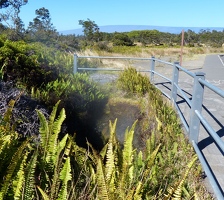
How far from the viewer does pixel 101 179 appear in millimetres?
1719

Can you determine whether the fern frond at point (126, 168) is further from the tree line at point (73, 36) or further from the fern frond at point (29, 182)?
the tree line at point (73, 36)

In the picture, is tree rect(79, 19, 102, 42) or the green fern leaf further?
tree rect(79, 19, 102, 42)

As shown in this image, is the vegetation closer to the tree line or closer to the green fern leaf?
the green fern leaf

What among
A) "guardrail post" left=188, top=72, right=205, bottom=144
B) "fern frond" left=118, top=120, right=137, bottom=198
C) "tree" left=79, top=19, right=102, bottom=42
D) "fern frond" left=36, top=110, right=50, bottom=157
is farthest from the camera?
"tree" left=79, top=19, right=102, bottom=42

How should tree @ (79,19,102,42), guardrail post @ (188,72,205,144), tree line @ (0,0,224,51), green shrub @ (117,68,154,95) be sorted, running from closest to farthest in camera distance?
guardrail post @ (188,72,205,144) → green shrub @ (117,68,154,95) → tree line @ (0,0,224,51) → tree @ (79,19,102,42)

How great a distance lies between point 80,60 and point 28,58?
6233 mm

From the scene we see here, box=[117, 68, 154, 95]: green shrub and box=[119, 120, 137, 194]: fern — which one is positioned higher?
box=[119, 120, 137, 194]: fern

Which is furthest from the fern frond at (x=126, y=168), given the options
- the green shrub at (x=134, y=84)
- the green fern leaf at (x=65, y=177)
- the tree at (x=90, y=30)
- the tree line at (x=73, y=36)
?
the tree at (x=90, y=30)

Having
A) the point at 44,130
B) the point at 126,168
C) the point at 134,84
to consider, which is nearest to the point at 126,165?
the point at 126,168

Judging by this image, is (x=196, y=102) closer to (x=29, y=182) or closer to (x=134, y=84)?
(x=29, y=182)

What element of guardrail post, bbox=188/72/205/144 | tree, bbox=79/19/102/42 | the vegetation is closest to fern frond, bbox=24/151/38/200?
the vegetation

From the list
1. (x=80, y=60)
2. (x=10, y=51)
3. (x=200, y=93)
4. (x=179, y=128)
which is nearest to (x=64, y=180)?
(x=200, y=93)

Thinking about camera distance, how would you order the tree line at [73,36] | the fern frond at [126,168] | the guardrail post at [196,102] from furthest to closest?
the tree line at [73,36] < the guardrail post at [196,102] < the fern frond at [126,168]

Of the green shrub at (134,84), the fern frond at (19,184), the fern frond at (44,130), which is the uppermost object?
the fern frond at (44,130)
